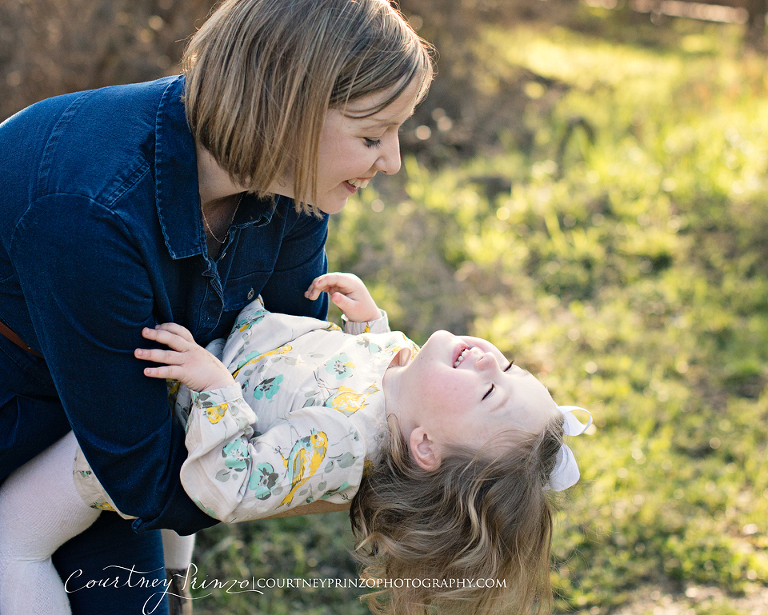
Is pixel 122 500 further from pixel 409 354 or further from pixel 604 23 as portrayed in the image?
pixel 604 23

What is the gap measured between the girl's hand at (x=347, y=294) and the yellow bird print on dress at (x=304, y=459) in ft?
1.89

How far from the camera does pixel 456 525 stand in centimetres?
191

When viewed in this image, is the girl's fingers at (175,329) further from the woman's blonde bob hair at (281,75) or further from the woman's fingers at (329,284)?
the woman's fingers at (329,284)

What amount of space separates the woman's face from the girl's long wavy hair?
2.20 ft

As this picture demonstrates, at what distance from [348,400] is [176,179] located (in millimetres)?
715

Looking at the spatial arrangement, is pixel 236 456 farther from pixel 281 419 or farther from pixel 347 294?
pixel 347 294

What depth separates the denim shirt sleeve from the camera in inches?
56.2

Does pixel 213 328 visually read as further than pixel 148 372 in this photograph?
Yes

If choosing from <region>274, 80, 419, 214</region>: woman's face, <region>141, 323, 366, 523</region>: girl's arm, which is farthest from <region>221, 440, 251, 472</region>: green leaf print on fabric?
<region>274, 80, 419, 214</region>: woman's face

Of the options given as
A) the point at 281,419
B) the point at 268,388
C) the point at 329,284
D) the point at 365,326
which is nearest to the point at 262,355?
the point at 268,388

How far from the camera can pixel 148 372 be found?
1569mm

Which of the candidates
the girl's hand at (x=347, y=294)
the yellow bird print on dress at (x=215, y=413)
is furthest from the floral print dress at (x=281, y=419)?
the girl's hand at (x=347, y=294)

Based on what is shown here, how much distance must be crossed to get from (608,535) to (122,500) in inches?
96.3

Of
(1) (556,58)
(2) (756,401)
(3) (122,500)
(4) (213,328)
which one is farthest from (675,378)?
(1) (556,58)
